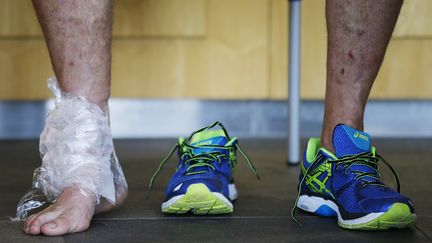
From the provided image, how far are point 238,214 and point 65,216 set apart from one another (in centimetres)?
29

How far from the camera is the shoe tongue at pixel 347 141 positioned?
1108mm

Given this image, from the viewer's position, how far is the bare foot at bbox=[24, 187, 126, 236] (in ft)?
3.21

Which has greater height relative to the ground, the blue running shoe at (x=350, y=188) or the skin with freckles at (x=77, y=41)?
the skin with freckles at (x=77, y=41)

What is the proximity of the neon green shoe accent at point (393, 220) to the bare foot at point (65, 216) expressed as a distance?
15.5 inches

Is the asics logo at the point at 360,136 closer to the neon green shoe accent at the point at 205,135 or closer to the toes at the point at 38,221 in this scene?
the neon green shoe accent at the point at 205,135

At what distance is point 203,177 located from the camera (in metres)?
1.11

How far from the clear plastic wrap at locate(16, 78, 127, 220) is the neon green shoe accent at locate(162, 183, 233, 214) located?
0.37ft

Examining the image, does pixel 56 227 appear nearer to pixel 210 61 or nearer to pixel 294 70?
pixel 294 70

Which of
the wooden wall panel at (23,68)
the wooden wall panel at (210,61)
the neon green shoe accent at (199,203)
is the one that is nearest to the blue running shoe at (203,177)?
the neon green shoe accent at (199,203)

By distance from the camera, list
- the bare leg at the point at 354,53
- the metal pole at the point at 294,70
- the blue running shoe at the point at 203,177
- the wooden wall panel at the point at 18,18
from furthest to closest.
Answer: the wooden wall panel at the point at 18,18, the metal pole at the point at 294,70, the bare leg at the point at 354,53, the blue running shoe at the point at 203,177

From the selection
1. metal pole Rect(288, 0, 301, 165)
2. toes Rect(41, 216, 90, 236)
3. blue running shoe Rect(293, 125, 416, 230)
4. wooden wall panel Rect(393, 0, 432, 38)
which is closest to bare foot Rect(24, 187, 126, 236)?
toes Rect(41, 216, 90, 236)

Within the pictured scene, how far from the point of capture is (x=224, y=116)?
2293 mm

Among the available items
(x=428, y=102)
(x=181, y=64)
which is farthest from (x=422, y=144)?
(x=181, y=64)

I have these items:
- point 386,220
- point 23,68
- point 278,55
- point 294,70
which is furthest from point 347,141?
point 23,68
